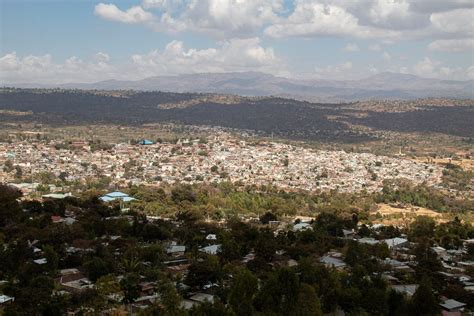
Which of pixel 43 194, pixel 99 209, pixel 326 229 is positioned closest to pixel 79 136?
pixel 43 194

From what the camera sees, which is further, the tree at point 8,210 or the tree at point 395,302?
the tree at point 8,210

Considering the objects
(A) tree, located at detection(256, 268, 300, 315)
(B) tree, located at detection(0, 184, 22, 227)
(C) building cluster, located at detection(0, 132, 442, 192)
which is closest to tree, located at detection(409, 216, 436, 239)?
(A) tree, located at detection(256, 268, 300, 315)

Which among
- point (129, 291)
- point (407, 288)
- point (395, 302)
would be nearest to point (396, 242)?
point (407, 288)

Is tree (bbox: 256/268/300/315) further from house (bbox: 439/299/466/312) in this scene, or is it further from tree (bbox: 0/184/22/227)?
tree (bbox: 0/184/22/227)

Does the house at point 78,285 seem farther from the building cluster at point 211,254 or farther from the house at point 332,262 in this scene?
the house at point 332,262

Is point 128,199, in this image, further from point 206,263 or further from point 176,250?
point 206,263

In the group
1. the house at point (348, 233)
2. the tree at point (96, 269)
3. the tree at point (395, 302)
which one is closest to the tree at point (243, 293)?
the tree at point (395, 302)
